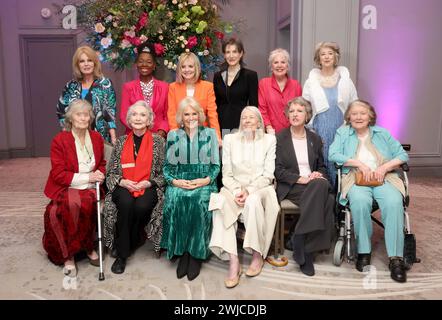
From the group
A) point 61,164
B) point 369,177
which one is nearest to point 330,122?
point 369,177

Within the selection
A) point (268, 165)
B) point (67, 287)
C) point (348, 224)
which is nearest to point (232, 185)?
point (268, 165)

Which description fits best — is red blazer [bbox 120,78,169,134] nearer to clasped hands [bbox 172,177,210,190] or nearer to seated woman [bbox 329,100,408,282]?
clasped hands [bbox 172,177,210,190]

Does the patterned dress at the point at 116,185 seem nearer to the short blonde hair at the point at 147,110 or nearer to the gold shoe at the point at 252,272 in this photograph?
the short blonde hair at the point at 147,110

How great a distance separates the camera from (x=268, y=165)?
338cm

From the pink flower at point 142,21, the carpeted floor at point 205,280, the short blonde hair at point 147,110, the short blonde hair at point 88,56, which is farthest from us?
the pink flower at point 142,21

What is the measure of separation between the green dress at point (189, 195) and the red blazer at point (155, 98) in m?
0.52

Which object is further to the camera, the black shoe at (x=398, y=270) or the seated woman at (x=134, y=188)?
the seated woman at (x=134, y=188)

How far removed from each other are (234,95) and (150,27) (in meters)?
0.90

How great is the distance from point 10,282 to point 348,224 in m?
2.40

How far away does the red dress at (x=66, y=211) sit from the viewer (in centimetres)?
321

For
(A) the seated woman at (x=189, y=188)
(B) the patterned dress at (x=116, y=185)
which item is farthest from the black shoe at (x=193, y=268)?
(B) the patterned dress at (x=116, y=185)

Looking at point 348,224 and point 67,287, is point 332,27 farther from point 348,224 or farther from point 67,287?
point 67,287
